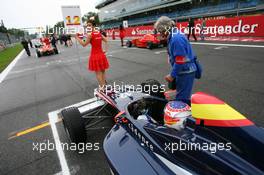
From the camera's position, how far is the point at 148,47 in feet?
43.7

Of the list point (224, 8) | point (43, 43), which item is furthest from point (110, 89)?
point (224, 8)

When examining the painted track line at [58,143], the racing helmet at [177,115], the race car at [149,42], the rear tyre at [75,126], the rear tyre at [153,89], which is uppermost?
the race car at [149,42]

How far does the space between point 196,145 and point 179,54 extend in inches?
53.1

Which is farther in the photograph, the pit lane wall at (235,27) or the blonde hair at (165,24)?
the pit lane wall at (235,27)

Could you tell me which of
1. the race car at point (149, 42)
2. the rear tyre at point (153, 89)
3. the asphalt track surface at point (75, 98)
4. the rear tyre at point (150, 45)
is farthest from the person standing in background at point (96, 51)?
the rear tyre at point (150, 45)

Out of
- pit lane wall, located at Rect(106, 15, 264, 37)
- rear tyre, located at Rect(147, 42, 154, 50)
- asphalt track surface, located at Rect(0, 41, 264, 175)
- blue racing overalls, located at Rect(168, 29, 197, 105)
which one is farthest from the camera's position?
rear tyre, located at Rect(147, 42, 154, 50)

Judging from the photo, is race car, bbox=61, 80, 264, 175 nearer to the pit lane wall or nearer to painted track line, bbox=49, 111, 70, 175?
painted track line, bbox=49, 111, 70, 175

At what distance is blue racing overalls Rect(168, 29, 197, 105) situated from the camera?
2660 millimetres

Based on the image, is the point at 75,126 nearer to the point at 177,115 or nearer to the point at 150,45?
the point at 177,115

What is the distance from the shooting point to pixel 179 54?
2.67 meters

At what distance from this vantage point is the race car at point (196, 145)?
1499 millimetres

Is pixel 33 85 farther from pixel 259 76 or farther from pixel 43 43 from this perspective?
pixel 43 43

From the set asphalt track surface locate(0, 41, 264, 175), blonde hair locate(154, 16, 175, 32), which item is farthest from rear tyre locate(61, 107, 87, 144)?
blonde hair locate(154, 16, 175, 32)

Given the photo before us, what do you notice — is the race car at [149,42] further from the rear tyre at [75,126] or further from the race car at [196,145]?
the race car at [196,145]
